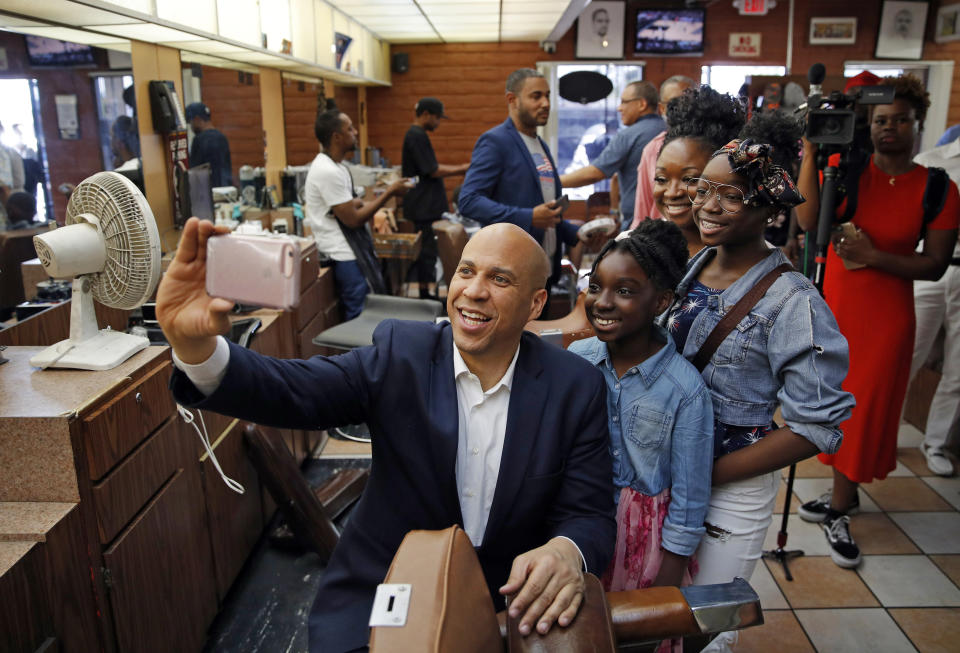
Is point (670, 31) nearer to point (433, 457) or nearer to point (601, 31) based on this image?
point (601, 31)

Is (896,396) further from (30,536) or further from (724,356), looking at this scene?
→ (30,536)

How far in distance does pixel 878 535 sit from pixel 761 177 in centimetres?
224


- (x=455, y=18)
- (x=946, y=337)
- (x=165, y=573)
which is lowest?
(x=165, y=573)

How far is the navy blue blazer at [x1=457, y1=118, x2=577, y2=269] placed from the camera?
3203 mm

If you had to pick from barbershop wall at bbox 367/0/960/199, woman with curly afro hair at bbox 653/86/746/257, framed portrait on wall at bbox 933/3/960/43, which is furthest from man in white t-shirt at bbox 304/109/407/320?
framed portrait on wall at bbox 933/3/960/43

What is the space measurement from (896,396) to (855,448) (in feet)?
0.86

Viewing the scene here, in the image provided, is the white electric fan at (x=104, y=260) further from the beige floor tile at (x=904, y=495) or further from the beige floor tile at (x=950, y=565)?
the beige floor tile at (x=904, y=495)

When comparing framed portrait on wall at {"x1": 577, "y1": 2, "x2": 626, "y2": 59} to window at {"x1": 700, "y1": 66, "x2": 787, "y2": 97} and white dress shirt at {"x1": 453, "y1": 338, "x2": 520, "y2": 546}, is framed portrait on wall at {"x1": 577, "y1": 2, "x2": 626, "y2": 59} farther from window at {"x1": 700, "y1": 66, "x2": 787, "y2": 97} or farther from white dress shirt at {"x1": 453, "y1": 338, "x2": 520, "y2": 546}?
white dress shirt at {"x1": 453, "y1": 338, "x2": 520, "y2": 546}

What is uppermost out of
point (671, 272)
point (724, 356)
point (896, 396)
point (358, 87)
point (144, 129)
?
point (358, 87)

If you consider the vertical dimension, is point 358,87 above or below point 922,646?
above

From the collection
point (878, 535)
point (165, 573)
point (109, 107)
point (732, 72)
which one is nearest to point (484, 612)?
point (165, 573)

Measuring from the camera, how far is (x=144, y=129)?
11.5 feet

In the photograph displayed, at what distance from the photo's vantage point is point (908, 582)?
9.10ft

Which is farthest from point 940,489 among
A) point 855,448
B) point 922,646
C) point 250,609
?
point 250,609
